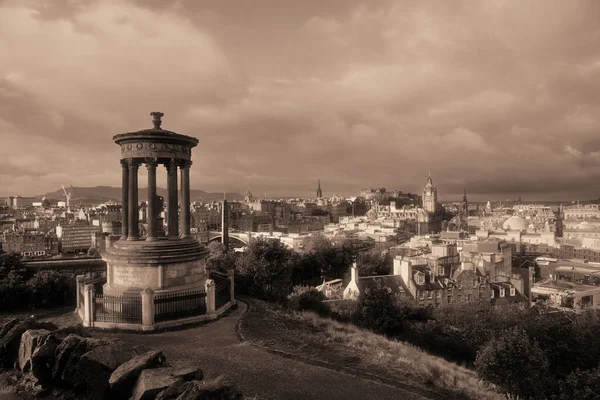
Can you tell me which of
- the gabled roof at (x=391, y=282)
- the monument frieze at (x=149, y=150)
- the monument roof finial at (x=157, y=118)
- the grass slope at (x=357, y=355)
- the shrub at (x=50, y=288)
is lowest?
the gabled roof at (x=391, y=282)

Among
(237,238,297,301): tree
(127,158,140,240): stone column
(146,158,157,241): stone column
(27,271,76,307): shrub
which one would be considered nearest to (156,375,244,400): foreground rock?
(146,158,157,241): stone column

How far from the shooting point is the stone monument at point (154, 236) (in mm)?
16891

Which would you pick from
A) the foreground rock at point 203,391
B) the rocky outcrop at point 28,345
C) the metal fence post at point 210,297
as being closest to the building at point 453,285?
the metal fence post at point 210,297

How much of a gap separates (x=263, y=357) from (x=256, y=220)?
6179 inches

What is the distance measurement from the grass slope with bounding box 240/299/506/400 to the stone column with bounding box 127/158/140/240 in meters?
6.22

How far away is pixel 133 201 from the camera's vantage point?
18938 mm

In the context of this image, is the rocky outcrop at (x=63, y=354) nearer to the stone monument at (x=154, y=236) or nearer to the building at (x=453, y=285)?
the stone monument at (x=154, y=236)

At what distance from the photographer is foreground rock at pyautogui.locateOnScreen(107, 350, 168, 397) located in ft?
27.8

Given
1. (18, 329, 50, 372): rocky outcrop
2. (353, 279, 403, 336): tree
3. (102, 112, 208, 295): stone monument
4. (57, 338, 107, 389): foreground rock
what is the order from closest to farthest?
(57, 338, 107, 389): foreground rock → (18, 329, 50, 372): rocky outcrop → (102, 112, 208, 295): stone monument → (353, 279, 403, 336): tree

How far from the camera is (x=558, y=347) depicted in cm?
2319

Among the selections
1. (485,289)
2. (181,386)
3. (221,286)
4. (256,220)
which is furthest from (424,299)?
(256,220)

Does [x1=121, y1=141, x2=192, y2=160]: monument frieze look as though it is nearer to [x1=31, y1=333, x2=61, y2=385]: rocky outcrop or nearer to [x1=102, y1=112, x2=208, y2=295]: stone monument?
[x1=102, y1=112, x2=208, y2=295]: stone monument

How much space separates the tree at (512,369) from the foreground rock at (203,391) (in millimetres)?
10223

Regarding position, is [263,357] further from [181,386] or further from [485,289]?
[485,289]
